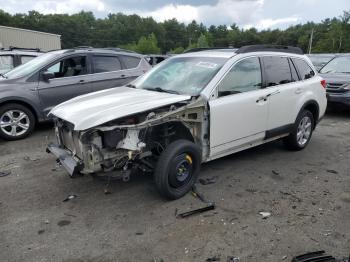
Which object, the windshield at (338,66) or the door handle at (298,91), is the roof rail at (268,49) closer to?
the door handle at (298,91)

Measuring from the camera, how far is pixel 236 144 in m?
4.69

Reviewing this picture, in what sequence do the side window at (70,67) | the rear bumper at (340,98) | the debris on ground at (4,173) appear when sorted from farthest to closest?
the rear bumper at (340,98), the side window at (70,67), the debris on ground at (4,173)

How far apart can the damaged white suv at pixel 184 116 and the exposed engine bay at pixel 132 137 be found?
0.01 m

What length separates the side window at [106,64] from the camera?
24.7 feet

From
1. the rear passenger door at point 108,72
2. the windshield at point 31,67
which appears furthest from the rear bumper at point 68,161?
the rear passenger door at point 108,72

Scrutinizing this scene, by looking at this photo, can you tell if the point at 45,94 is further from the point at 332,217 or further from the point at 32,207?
the point at 332,217

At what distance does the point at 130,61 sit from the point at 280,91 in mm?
4246

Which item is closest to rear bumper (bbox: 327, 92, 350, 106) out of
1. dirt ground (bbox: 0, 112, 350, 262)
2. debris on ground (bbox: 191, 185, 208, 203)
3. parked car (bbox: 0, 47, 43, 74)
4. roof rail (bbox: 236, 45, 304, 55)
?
roof rail (bbox: 236, 45, 304, 55)

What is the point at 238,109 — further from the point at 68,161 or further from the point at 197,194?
the point at 68,161

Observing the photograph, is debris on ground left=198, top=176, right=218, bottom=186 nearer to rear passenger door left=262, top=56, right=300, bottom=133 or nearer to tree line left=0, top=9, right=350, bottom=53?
rear passenger door left=262, top=56, right=300, bottom=133

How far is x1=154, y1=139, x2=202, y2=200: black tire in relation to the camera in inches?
148

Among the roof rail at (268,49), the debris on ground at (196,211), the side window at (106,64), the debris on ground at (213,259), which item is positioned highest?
the roof rail at (268,49)

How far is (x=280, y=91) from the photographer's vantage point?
5105 millimetres

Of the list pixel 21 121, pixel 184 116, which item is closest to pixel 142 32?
pixel 21 121
